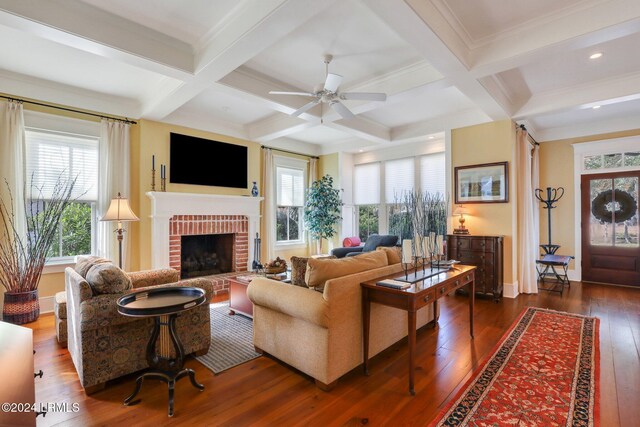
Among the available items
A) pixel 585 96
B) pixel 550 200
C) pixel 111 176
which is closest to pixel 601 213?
pixel 550 200

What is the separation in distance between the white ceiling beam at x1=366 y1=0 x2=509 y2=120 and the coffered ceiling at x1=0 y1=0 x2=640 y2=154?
0.04 ft

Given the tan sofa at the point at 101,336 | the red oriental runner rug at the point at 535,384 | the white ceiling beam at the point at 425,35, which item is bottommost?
the red oriental runner rug at the point at 535,384

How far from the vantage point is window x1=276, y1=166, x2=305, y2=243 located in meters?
6.95

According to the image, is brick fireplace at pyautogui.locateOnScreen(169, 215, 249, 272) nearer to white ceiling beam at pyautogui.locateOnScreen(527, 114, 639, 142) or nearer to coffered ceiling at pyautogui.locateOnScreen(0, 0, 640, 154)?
coffered ceiling at pyautogui.locateOnScreen(0, 0, 640, 154)

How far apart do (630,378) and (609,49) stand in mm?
3197

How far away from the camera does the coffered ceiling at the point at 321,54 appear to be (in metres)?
2.54

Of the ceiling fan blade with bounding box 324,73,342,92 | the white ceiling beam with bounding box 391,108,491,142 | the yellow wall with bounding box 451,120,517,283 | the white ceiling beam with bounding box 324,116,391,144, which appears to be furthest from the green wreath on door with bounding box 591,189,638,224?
the ceiling fan blade with bounding box 324,73,342,92

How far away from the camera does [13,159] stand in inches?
149

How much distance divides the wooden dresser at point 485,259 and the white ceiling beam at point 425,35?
222 centimetres

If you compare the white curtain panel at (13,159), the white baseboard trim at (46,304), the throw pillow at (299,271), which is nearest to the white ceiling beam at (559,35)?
the throw pillow at (299,271)

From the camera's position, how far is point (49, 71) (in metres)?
3.71

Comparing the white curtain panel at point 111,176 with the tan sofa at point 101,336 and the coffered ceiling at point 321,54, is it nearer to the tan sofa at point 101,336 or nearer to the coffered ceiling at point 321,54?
the coffered ceiling at point 321,54

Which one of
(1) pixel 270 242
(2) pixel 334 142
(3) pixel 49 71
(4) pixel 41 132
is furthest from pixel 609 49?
(4) pixel 41 132

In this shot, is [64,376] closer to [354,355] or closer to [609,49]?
[354,355]
